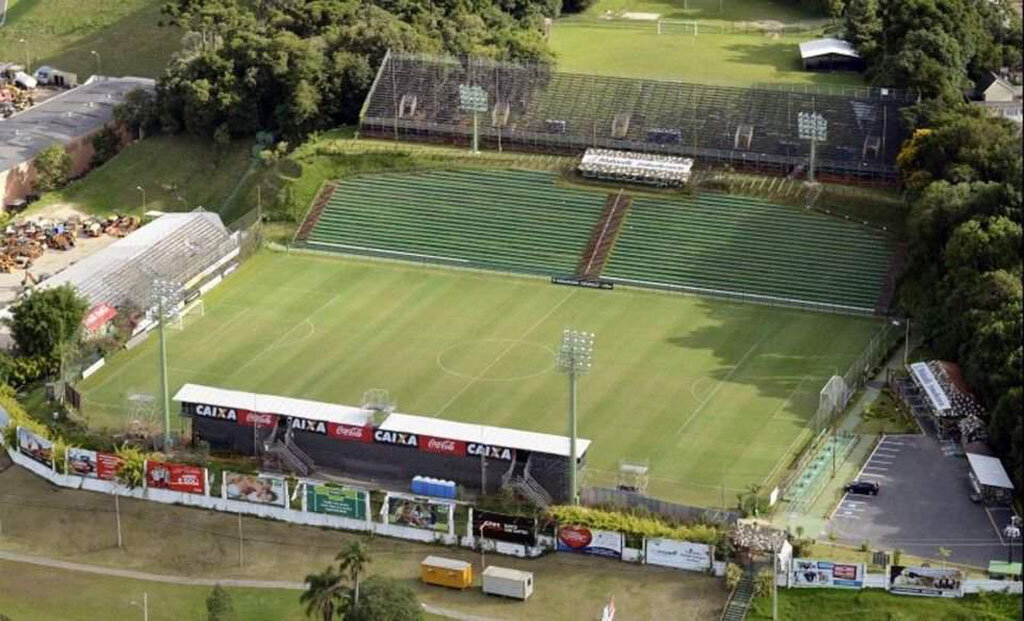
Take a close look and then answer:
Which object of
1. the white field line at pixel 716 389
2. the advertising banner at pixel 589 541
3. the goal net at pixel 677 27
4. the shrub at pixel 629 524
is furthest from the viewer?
the goal net at pixel 677 27

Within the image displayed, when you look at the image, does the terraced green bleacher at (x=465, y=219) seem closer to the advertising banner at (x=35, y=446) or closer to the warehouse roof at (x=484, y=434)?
the warehouse roof at (x=484, y=434)

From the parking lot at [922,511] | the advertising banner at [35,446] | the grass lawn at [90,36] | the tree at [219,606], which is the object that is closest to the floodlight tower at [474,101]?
the grass lawn at [90,36]

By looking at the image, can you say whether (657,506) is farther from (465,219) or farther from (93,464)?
(465,219)

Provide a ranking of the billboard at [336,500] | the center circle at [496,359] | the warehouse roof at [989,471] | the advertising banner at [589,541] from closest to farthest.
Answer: the advertising banner at [589,541]
the warehouse roof at [989,471]
the billboard at [336,500]
the center circle at [496,359]

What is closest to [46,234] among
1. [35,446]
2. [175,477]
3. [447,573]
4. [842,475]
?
[35,446]

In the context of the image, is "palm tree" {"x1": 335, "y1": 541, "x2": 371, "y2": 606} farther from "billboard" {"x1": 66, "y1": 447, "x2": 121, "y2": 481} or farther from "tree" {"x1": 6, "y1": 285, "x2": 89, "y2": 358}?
"tree" {"x1": 6, "y1": 285, "x2": 89, "y2": 358}

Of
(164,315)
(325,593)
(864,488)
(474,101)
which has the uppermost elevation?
(474,101)

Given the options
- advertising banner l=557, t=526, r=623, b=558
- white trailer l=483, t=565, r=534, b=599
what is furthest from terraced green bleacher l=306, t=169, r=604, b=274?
white trailer l=483, t=565, r=534, b=599
